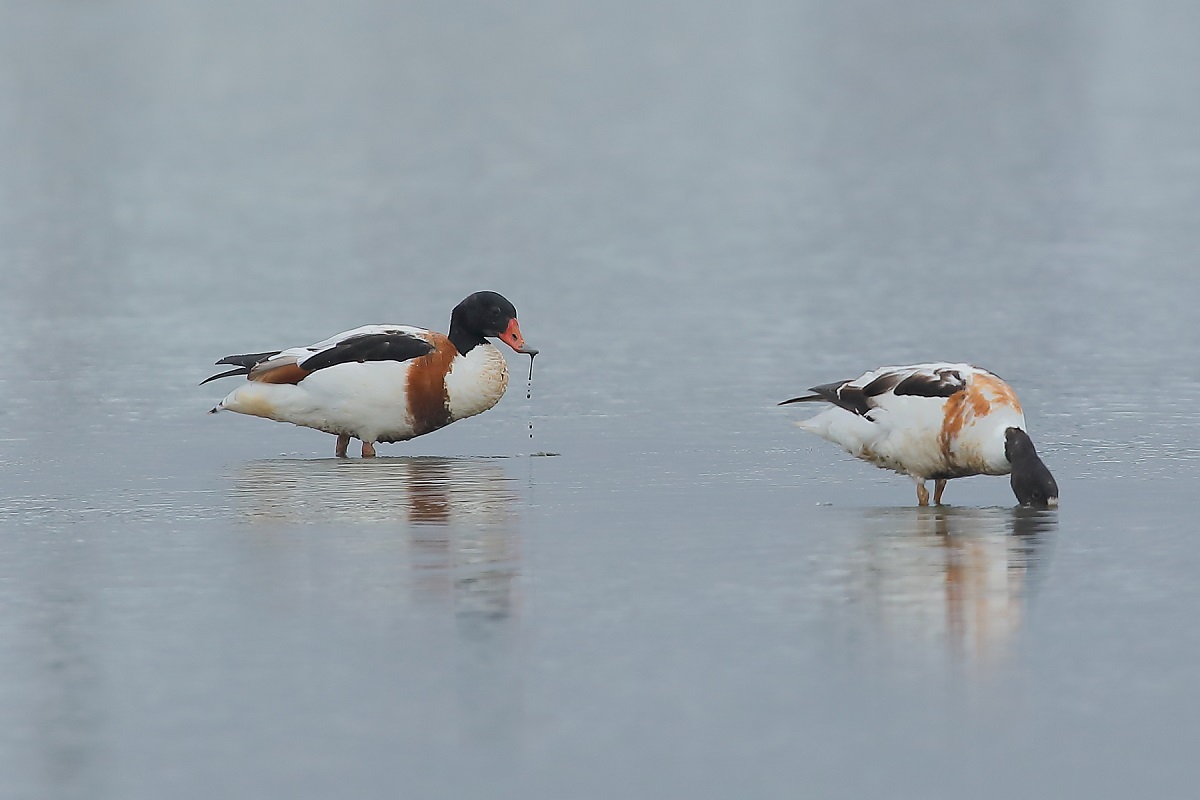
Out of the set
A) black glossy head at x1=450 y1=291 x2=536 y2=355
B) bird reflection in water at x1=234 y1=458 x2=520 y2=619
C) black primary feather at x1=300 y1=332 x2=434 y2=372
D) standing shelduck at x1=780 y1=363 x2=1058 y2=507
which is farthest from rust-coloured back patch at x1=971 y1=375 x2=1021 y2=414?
black primary feather at x1=300 y1=332 x2=434 y2=372

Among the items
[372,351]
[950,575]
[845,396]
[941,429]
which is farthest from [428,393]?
[950,575]

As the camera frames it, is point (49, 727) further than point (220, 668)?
No

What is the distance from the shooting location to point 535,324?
17.0 metres

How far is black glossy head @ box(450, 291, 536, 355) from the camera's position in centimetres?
1283

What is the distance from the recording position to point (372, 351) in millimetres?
12555

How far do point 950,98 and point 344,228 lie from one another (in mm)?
21989

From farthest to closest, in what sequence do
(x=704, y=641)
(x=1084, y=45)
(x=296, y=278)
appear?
1. (x=1084, y=45)
2. (x=296, y=278)
3. (x=704, y=641)

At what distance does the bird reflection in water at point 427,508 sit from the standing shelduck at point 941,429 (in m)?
1.85

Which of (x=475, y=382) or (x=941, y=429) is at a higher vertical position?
(x=475, y=382)

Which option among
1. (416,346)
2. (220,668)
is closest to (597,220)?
(416,346)

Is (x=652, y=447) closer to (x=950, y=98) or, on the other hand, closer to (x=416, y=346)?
(x=416, y=346)

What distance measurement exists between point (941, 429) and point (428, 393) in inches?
137

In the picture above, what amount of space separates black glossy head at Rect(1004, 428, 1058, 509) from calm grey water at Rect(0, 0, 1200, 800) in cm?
21

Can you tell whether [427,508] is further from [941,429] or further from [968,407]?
[968,407]
